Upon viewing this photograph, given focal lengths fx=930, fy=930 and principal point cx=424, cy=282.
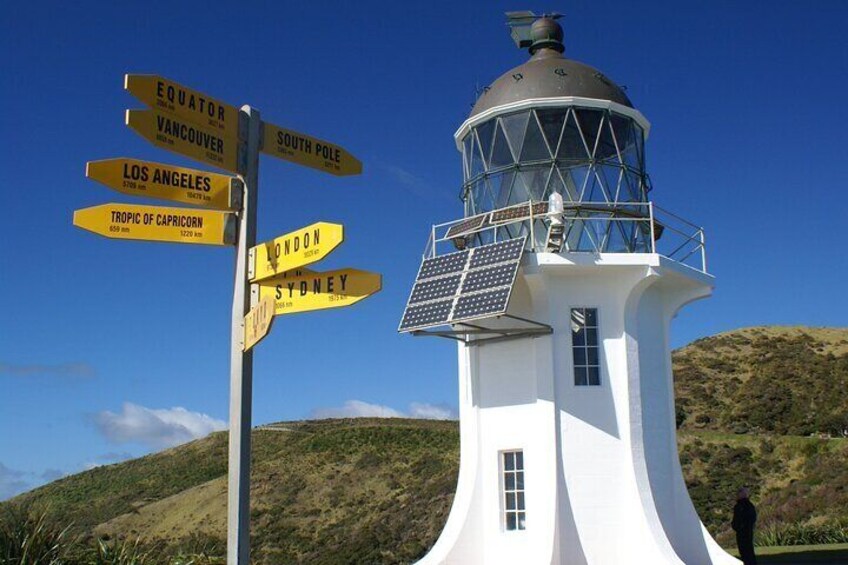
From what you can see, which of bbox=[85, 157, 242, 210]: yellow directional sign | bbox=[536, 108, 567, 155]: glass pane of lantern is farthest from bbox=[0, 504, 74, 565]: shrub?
bbox=[536, 108, 567, 155]: glass pane of lantern

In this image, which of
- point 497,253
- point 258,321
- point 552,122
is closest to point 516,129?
point 552,122

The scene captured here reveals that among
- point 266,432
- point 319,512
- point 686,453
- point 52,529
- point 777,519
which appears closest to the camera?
point 52,529

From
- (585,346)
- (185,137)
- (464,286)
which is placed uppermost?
(464,286)

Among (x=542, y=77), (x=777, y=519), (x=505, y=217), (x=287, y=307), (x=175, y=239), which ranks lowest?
(x=777, y=519)

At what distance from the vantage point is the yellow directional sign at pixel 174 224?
24.8ft

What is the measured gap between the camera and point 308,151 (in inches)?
323

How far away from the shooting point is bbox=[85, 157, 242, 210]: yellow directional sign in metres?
7.37

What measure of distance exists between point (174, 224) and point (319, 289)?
1.39 meters

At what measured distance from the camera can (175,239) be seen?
7621mm

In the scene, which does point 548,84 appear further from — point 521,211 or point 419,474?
point 419,474

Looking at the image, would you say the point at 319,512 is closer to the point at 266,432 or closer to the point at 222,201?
the point at 266,432

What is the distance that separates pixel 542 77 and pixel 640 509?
7.56 metres

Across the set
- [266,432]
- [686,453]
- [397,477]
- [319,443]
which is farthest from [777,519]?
[266,432]

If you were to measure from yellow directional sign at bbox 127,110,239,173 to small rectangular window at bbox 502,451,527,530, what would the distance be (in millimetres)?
9560
